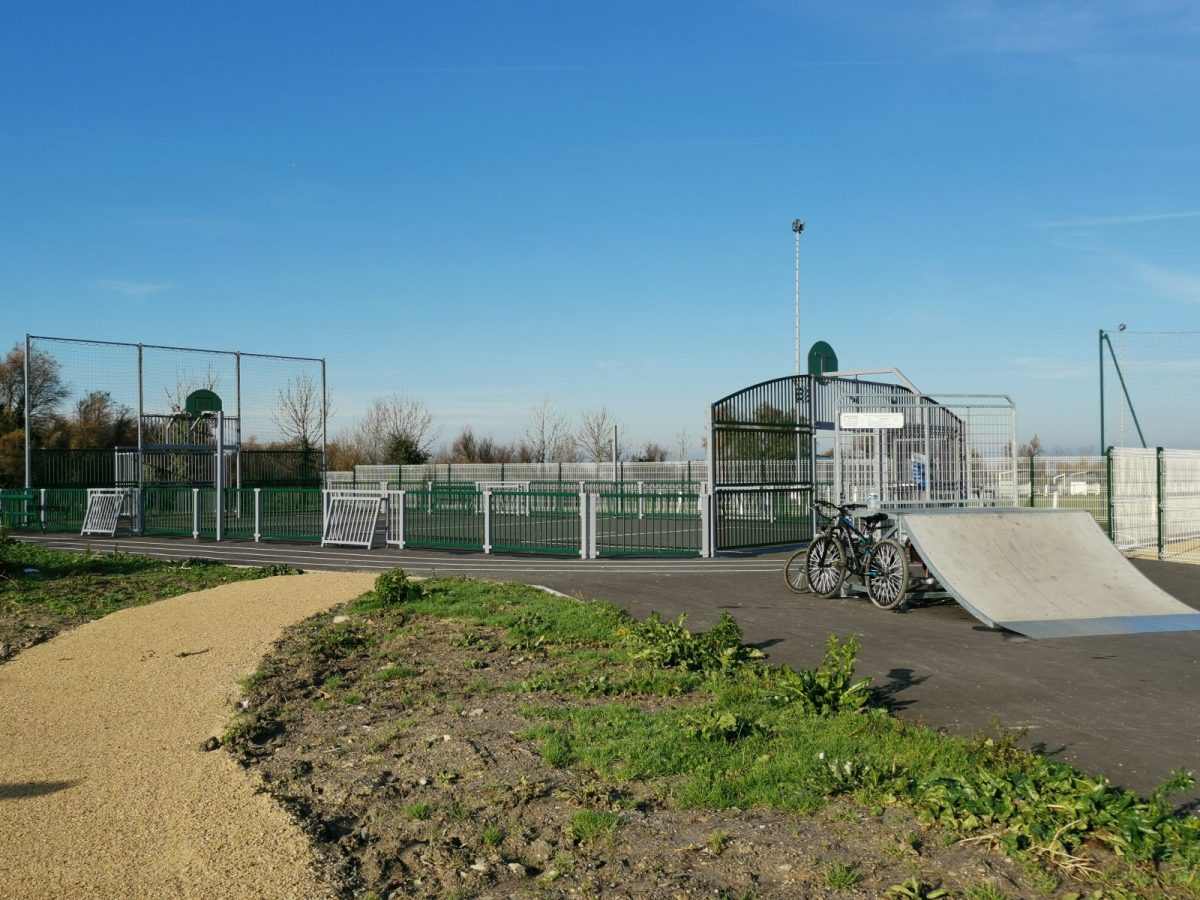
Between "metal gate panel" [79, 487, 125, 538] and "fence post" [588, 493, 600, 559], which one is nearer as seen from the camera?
"fence post" [588, 493, 600, 559]

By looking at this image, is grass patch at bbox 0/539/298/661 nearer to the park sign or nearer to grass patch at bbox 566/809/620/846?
grass patch at bbox 566/809/620/846

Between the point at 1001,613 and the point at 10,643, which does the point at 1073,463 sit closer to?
the point at 1001,613

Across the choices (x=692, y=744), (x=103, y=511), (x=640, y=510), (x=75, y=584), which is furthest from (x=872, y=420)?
(x=103, y=511)

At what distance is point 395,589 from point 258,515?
14075 millimetres

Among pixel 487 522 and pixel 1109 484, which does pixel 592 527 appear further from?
pixel 1109 484

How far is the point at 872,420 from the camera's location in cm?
1476

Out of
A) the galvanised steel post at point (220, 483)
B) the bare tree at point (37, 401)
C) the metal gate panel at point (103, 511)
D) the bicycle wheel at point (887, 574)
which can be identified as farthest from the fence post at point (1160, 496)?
the bare tree at point (37, 401)

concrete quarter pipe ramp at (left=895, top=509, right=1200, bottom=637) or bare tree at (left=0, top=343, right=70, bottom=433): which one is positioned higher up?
bare tree at (left=0, top=343, right=70, bottom=433)

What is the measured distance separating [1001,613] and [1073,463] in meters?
12.5

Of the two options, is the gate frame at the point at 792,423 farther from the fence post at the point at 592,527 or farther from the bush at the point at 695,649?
the bush at the point at 695,649

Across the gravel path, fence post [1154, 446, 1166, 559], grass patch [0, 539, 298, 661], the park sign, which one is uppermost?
the park sign

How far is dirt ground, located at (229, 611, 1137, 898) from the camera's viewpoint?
4184mm

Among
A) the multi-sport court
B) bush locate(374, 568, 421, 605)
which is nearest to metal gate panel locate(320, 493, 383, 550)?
the multi-sport court

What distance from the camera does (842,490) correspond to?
15.5 metres
